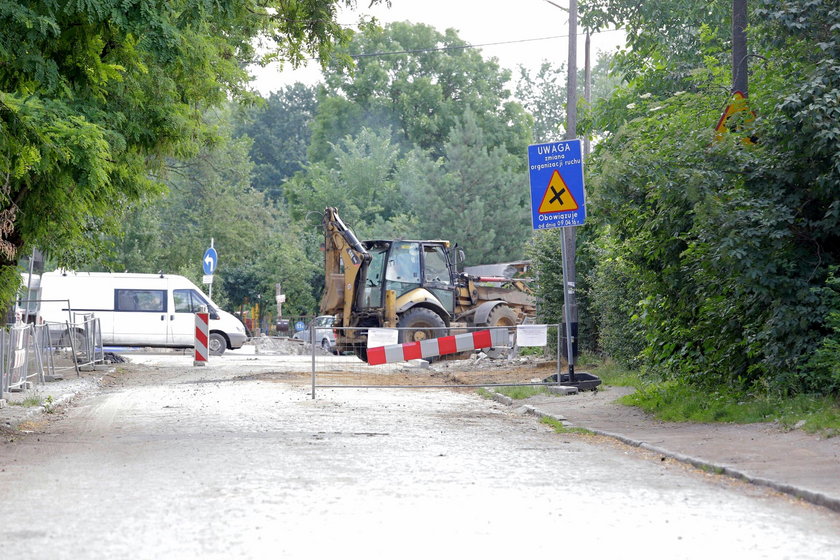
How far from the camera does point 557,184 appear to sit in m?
17.7

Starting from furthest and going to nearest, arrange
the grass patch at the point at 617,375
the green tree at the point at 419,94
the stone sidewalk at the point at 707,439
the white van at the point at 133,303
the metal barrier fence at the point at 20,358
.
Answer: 1. the green tree at the point at 419,94
2. the white van at the point at 133,303
3. the grass patch at the point at 617,375
4. the metal barrier fence at the point at 20,358
5. the stone sidewalk at the point at 707,439

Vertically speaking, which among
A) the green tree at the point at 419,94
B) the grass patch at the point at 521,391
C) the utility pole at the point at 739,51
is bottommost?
the grass patch at the point at 521,391

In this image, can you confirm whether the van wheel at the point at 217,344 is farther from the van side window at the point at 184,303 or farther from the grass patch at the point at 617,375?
the grass patch at the point at 617,375

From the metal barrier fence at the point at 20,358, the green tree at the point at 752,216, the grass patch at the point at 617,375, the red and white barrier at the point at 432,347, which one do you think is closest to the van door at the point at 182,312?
the metal barrier fence at the point at 20,358

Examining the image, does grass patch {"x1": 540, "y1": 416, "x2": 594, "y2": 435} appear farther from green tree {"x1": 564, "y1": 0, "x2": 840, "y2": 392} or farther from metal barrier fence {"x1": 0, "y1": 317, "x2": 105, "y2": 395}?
metal barrier fence {"x1": 0, "y1": 317, "x2": 105, "y2": 395}

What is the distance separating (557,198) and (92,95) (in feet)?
25.9

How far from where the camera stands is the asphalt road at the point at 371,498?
6180mm

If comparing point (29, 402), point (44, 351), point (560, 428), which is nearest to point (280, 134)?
point (44, 351)

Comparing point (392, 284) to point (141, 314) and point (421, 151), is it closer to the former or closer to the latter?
point (141, 314)

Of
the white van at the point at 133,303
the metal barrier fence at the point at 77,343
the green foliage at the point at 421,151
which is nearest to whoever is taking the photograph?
the metal barrier fence at the point at 77,343

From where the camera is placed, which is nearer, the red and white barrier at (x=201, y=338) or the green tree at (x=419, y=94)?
the red and white barrier at (x=201, y=338)

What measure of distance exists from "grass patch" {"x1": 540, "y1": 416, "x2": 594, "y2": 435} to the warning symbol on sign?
4329 mm

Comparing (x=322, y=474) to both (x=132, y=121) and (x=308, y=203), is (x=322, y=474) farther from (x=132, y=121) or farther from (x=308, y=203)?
(x=308, y=203)

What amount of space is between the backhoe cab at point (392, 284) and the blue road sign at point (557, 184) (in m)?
12.3
